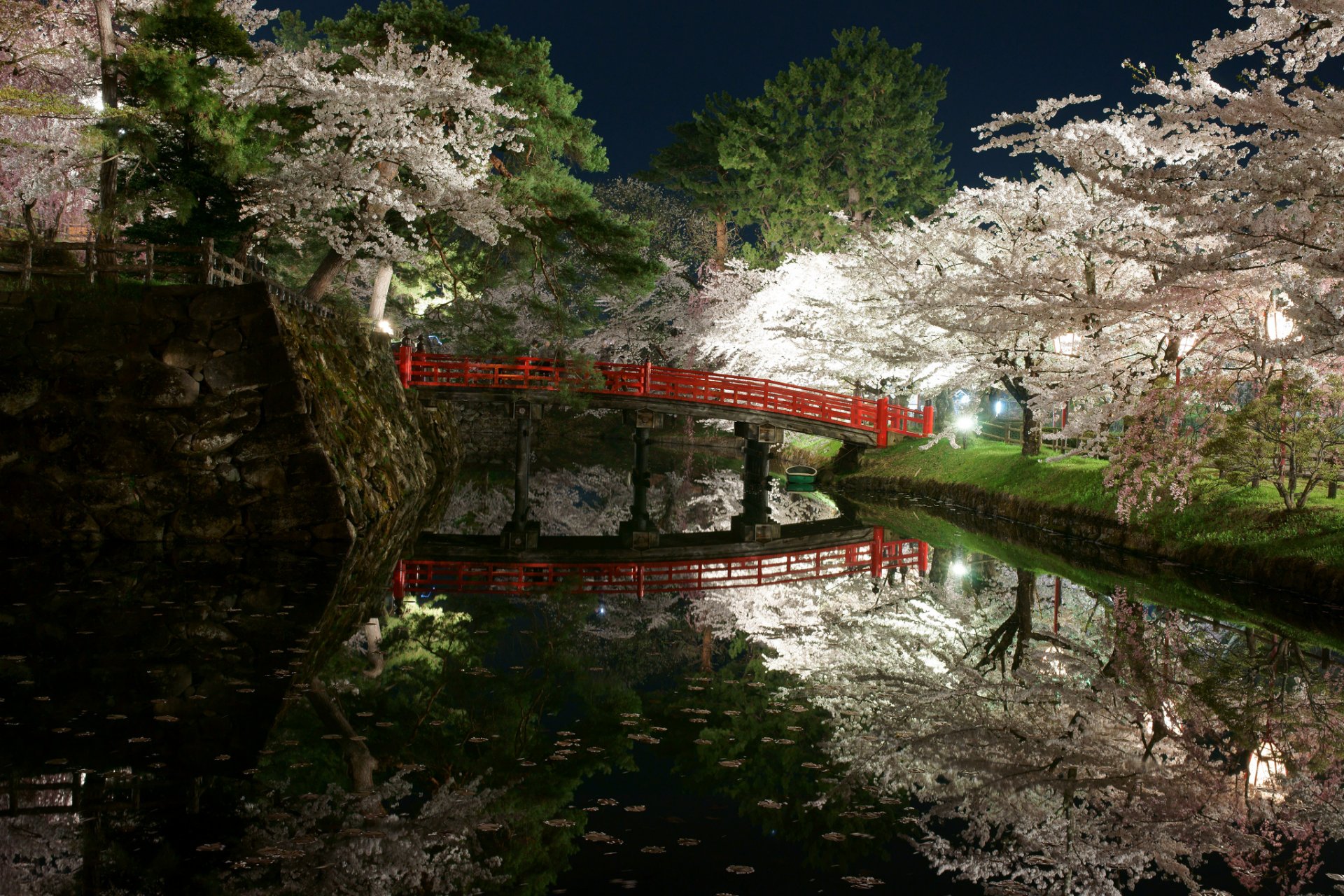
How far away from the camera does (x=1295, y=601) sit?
984 cm

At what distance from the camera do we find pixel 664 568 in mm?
12844

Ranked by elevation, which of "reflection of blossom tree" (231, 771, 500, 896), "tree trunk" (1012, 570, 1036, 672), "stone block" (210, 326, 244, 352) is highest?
"stone block" (210, 326, 244, 352)

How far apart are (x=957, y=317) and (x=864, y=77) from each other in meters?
20.8

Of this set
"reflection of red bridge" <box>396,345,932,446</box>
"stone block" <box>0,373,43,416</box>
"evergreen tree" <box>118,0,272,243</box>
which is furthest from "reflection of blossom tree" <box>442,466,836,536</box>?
"evergreen tree" <box>118,0,272,243</box>

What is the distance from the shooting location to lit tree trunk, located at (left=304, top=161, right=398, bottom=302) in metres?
16.3

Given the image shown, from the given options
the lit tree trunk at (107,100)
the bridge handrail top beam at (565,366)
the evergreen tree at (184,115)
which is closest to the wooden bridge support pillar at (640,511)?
the bridge handrail top beam at (565,366)

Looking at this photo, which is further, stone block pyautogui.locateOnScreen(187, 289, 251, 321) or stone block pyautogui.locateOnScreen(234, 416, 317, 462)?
stone block pyautogui.locateOnScreen(187, 289, 251, 321)

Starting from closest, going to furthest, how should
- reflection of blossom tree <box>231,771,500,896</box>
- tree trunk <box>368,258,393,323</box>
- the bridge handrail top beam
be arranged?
reflection of blossom tree <box>231,771,500,896</box> < tree trunk <box>368,258,393,323</box> < the bridge handrail top beam

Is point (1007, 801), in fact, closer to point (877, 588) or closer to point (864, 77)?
point (877, 588)

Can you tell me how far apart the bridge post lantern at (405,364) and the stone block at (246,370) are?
8.43 metres

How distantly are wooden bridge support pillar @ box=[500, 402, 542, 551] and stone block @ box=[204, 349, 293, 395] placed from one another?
4308mm

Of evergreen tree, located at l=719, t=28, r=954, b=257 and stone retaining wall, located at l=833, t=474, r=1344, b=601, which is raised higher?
evergreen tree, located at l=719, t=28, r=954, b=257

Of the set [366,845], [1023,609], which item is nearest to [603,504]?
[1023,609]

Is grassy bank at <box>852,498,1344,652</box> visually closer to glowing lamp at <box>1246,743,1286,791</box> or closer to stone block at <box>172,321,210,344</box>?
glowing lamp at <box>1246,743,1286,791</box>
